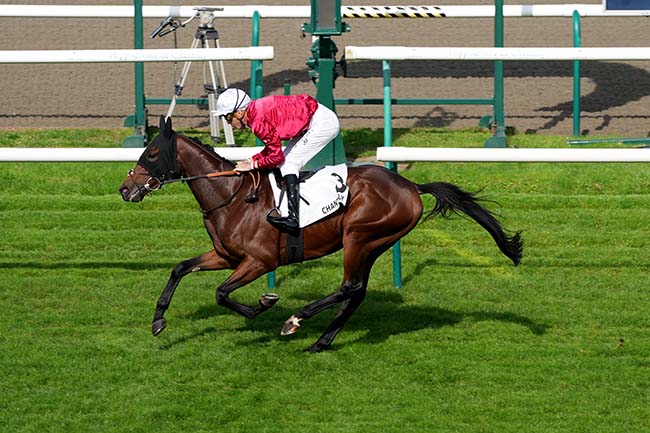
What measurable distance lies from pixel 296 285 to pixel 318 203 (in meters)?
1.54

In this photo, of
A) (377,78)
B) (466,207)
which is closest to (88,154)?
(466,207)

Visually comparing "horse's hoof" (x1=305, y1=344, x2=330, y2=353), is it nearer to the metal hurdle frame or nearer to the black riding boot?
the black riding boot

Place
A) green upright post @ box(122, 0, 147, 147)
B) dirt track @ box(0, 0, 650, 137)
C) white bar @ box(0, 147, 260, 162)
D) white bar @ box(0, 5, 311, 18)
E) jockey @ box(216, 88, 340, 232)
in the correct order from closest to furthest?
jockey @ box(216, 88, 340, 232), white bar @ box(0, 147, 260, 162), green upright post @ box(122, 0, 147, 147), white bar @ box(0, 5, 311, 18), dirt track @ box(0, 0, 650, 137)

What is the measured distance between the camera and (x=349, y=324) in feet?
27.5

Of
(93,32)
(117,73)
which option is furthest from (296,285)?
(93,32)

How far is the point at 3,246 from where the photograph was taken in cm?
1009

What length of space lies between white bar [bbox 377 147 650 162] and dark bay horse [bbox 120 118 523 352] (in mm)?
684

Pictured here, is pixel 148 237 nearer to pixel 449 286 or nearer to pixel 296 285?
pixel 296 285

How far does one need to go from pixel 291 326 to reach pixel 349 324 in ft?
2.40

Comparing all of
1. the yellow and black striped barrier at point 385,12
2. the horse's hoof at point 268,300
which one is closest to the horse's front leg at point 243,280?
the horse's hoof at point 268,300

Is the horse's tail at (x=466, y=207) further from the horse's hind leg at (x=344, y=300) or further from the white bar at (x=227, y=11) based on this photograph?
the white bar at (x=227, y=11)

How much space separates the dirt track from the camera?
14.3 metres

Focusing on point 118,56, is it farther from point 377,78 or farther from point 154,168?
point 377,78

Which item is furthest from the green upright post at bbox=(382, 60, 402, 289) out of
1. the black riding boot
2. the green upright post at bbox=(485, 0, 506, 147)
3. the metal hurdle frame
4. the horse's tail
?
the green upright post at bbox=(485, 0, 506, 147)
